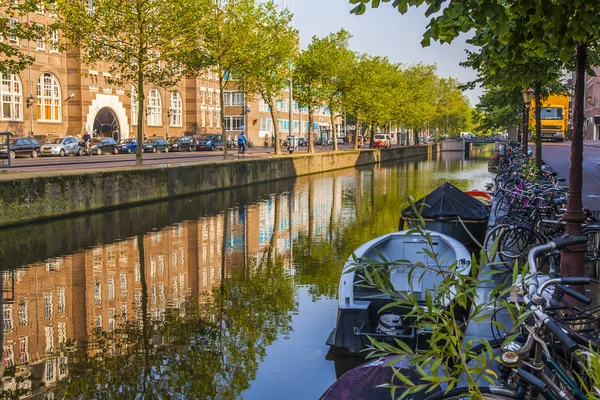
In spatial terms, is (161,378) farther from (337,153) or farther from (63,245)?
(337,153)

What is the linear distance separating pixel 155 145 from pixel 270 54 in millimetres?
24114

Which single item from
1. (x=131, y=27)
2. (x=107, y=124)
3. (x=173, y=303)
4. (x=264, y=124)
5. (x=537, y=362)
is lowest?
(x=173, y=303)

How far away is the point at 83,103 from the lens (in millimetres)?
64188

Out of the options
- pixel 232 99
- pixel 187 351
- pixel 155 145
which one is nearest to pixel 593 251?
pixel 187 351

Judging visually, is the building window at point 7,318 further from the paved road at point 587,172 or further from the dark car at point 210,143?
the dark car at point 210,143

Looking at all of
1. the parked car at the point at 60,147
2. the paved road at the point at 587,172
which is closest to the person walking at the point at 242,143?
the parked car at the point at 60,147

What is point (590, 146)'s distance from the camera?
54000 millimetres

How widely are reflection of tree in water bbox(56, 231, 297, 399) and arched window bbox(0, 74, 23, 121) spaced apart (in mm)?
48320

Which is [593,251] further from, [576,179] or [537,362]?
[537,362]

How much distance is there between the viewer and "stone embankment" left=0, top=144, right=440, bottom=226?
20422 mm

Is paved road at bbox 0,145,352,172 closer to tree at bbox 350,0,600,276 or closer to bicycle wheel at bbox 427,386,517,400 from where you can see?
tree at bbox 350,0,600,276

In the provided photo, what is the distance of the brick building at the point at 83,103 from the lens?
5772cm

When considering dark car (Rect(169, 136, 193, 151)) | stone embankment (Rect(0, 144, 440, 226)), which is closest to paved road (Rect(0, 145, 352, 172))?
stone embankment (Rect(0, 144, 440, 226))

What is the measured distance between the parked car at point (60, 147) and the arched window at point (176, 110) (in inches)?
999
